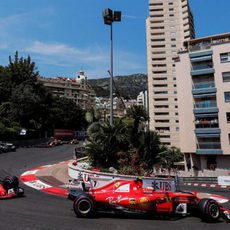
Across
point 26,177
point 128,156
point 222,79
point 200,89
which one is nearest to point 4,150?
point 26,177

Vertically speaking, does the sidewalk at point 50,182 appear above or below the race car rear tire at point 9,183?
below

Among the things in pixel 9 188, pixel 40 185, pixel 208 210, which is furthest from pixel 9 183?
pixel 208 210

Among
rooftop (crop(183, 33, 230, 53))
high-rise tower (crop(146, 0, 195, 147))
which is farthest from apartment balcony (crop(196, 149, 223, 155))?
high-rise tower (crop(146, 0, 195, 147))

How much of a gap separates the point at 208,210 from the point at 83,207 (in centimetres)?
412

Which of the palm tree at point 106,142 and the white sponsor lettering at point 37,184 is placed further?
the palm tree at point 106,142

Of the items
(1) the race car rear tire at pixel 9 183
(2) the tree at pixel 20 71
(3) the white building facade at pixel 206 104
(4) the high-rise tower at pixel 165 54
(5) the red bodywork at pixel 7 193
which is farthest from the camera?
(4) the high-rise tower at pixel 165 54

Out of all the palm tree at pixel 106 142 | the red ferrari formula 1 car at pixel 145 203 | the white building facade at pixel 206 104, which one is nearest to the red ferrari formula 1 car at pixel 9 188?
the red ferrari formula 1 car at pixel 145 203

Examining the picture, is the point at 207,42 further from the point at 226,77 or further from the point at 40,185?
the point at 40,185

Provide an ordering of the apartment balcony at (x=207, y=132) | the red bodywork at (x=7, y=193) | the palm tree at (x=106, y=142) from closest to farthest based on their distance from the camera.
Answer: the red bodywork at (x=7, y=193) < the palm tree at (x=106, y=142) < the apartment balcony at (x=207, y=132)

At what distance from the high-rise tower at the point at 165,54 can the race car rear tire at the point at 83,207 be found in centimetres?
6406

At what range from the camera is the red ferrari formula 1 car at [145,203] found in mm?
8828

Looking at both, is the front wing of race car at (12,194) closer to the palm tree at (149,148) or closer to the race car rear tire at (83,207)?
the race car rear tire at (83,207)

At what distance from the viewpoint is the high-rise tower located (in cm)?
7400

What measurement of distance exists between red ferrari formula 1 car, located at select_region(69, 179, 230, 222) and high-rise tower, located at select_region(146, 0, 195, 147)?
63.0 meters
